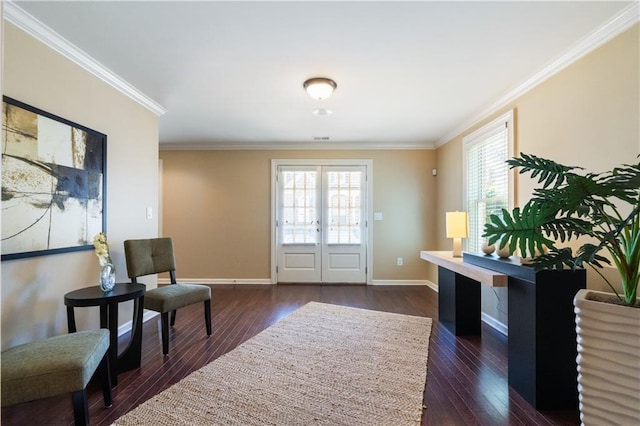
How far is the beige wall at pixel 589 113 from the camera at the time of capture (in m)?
1.86

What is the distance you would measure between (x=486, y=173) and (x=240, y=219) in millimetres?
3532

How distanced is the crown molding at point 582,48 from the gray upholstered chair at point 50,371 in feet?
11.8

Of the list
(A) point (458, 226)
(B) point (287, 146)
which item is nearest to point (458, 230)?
(A) point (458, 226)

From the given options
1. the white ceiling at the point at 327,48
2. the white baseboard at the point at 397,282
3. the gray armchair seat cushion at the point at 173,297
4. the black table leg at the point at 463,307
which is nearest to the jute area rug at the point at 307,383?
the black table leg at the point at 463,307

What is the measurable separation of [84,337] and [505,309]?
339 cm

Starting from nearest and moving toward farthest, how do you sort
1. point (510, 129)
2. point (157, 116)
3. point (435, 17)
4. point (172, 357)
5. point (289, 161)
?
point (435, 17) → point (172, 357) → point (510, 129) → point (157, 116) → point (289, 161)

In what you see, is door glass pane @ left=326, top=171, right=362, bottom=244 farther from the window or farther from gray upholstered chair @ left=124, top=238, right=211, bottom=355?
gray upholstered chair @ left=124, top=238, right=211, bottom=355

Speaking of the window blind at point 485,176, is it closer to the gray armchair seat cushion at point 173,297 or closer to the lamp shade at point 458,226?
the lamp shade at point 458,226

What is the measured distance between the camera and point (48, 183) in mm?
2111

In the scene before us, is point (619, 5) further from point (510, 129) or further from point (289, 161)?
point (289, 161)

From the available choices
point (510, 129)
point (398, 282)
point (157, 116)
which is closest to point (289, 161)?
point (157, 116)

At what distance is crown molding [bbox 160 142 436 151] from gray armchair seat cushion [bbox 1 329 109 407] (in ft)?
12.1

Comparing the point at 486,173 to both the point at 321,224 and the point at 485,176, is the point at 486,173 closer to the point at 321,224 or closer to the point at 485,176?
the point at 485,176

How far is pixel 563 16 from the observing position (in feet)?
6.10
